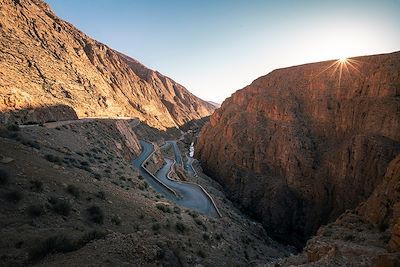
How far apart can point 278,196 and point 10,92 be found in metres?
30.8

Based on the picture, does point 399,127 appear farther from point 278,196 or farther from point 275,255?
point 275,255

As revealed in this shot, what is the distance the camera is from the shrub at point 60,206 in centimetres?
1147

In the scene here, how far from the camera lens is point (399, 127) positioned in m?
28.8

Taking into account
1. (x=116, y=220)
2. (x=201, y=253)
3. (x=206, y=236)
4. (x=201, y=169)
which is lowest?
(x=201, y=169)

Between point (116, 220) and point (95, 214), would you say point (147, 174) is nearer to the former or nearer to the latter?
point (116, 220)

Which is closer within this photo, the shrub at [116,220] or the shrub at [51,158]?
the shrub at [116,220]

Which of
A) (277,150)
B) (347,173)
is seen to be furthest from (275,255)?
(277,150)

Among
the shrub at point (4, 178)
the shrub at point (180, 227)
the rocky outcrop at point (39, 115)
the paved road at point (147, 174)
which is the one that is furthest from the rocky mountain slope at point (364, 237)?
the rocky outcrop at point (39, 115)

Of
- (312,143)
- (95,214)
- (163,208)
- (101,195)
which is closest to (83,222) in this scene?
(95,214)

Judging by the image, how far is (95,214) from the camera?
12516 millimetres

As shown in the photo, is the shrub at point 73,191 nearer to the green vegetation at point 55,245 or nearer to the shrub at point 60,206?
the shrub at point 60,206

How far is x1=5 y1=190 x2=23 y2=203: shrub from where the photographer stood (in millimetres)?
10852

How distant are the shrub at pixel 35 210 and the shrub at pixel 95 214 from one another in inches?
75.3

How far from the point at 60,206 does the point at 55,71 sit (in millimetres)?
38758
